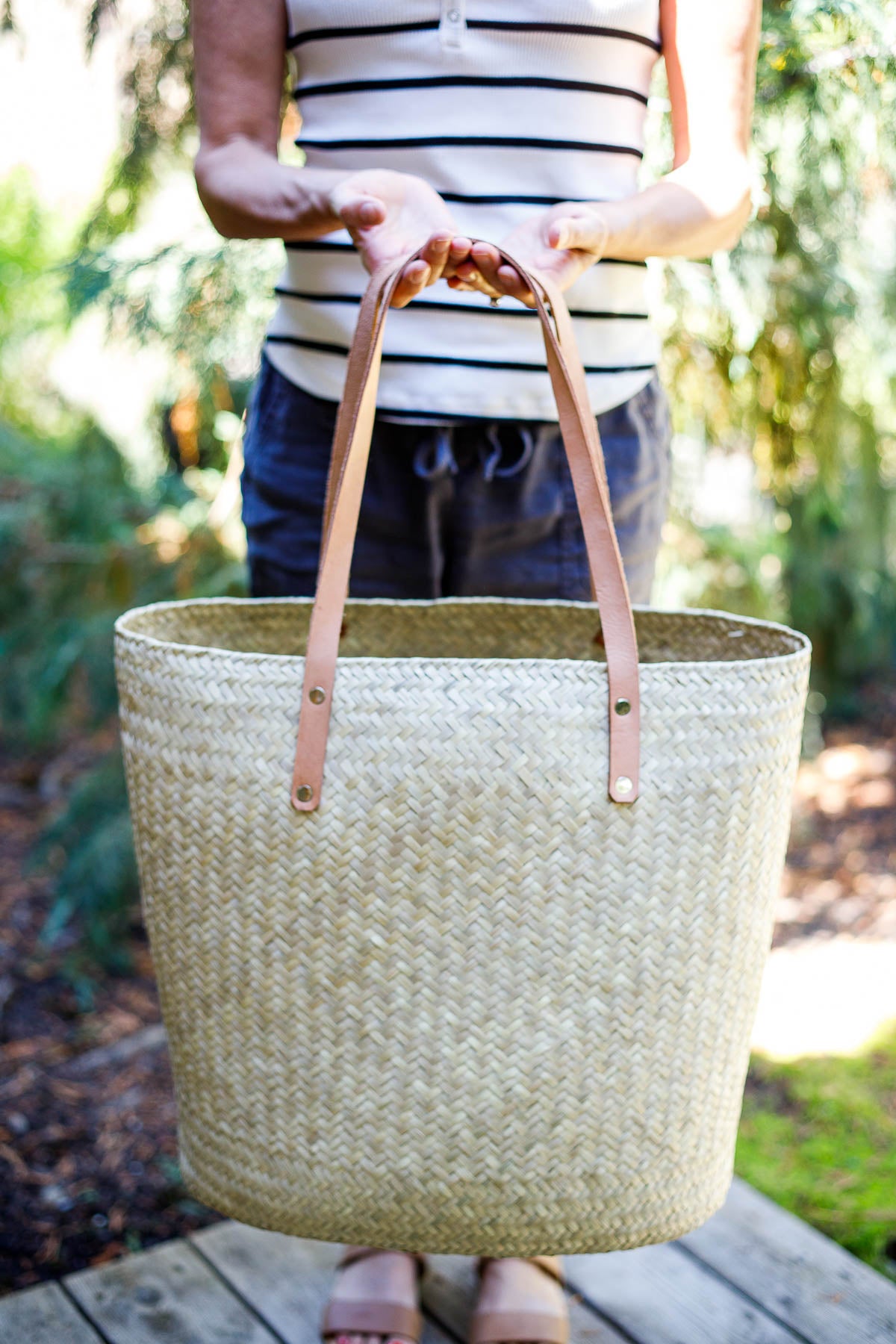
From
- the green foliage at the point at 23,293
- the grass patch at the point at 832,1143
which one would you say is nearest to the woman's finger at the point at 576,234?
the grass patch at the point at 832,1143

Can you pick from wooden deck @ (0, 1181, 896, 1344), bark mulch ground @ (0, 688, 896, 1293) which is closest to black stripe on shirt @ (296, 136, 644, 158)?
wooden deck @ (0, 1181, 896, 1344)

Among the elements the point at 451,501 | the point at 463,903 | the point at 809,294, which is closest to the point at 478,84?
the point at 451,501

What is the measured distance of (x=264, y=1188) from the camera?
97cm

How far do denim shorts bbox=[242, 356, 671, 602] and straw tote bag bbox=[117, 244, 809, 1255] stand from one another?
0.13 meters

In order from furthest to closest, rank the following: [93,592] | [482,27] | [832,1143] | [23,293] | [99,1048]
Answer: [23,293]
[93,592]
[99,1048]
[832,1143]
[482,27]

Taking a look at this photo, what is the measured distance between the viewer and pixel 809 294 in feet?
5.96

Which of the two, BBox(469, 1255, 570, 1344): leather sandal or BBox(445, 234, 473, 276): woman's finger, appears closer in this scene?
→ BBox(445, 234, 473, 276): woman's finger

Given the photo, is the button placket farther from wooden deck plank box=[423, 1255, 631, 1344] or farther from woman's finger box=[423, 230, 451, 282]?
wooden deck plank box=[423, 1255, 631, 1344]

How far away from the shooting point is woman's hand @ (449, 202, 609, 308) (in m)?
0.90

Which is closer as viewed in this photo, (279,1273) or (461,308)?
(461,308)

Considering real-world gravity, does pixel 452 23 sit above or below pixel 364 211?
above

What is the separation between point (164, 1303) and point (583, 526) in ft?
3.07

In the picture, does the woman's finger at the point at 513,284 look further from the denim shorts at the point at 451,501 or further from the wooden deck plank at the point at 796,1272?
the wooden deck plank at the point at 796,1272

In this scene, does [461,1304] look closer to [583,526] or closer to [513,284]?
[583,526]
